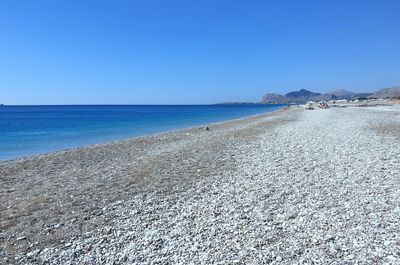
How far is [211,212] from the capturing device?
23.6 feet

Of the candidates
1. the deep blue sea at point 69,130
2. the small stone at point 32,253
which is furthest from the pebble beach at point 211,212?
the deep blue sea at point 69,130

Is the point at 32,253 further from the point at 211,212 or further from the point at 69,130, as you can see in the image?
the point at 69,130

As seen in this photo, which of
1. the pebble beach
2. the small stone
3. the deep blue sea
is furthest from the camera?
the deep blue sea

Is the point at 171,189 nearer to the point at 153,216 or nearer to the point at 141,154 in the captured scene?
the point at 153,216

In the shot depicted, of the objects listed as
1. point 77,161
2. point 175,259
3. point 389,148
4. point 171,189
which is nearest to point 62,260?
point 175,259

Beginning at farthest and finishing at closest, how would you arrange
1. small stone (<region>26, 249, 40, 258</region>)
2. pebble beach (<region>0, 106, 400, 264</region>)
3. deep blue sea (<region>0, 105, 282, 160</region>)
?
1. deep blue sea (<region>0, 105, 282, 160</region>)
2. small stone (<region>26, 249, 40, 258</region>)
3. pebble beach (<region>0, 106, 400, 264</region>)

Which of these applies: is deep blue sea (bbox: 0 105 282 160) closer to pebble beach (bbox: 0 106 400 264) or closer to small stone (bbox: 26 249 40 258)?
pebble beach (bbox: 0 106 400 264)

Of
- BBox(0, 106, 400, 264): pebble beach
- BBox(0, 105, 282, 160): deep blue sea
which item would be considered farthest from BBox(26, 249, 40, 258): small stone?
BBox(0, 105, 282, 160): deep blue sea

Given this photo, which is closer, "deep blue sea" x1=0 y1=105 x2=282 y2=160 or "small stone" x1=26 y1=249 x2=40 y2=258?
"small stone" x1=26 y1=249 x2=40 y2=258

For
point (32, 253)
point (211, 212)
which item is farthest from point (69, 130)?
point (211, 212)

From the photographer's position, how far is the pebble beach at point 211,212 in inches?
209

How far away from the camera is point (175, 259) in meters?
5.13

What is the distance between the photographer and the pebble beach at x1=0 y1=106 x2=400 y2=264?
17.4ft

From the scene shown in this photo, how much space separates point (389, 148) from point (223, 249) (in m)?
12.4
